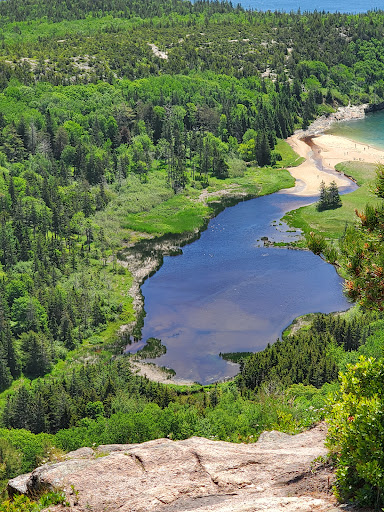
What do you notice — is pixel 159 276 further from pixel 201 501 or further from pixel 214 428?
pixel 201 501

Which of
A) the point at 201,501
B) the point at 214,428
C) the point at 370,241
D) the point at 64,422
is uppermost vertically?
the point at 370,241

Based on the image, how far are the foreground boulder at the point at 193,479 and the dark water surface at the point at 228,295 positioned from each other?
2605 inches

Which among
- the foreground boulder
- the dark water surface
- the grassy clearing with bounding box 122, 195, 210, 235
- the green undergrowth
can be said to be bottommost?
the dark water surface

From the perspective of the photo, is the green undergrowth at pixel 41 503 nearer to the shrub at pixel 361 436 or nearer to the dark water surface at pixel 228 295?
the shrub at pixel 361 436

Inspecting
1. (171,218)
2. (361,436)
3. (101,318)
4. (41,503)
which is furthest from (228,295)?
(361,436)

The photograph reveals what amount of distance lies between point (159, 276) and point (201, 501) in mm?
108662

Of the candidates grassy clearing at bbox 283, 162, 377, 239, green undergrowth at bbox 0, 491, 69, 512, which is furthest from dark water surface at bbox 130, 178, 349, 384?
green undergrowth at bbox 0, 491, 69, 512

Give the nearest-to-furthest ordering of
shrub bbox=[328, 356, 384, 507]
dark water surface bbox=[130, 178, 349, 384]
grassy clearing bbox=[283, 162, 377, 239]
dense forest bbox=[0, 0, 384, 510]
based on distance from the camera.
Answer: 1. shrub bbox=[328, 356, 384, 507]
2. dense forest bbox=[0, 0, 384, 510]
3. dark water surface bbox=[130, 178, 349, 384]
4. grassy clearing bbox=[283, 162, 377, 239]

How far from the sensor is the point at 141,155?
19988 centimetres

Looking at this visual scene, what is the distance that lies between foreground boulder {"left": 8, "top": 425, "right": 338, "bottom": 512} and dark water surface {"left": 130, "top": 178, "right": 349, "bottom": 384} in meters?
66.2

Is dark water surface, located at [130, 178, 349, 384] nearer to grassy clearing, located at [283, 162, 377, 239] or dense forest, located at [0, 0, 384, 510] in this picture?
grassy clearing, located at [283, 162, 377, 239]

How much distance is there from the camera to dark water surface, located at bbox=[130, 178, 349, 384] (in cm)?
10919

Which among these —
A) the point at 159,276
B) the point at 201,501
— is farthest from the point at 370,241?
the point at 159,276

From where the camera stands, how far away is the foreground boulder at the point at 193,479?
98.1 ft
